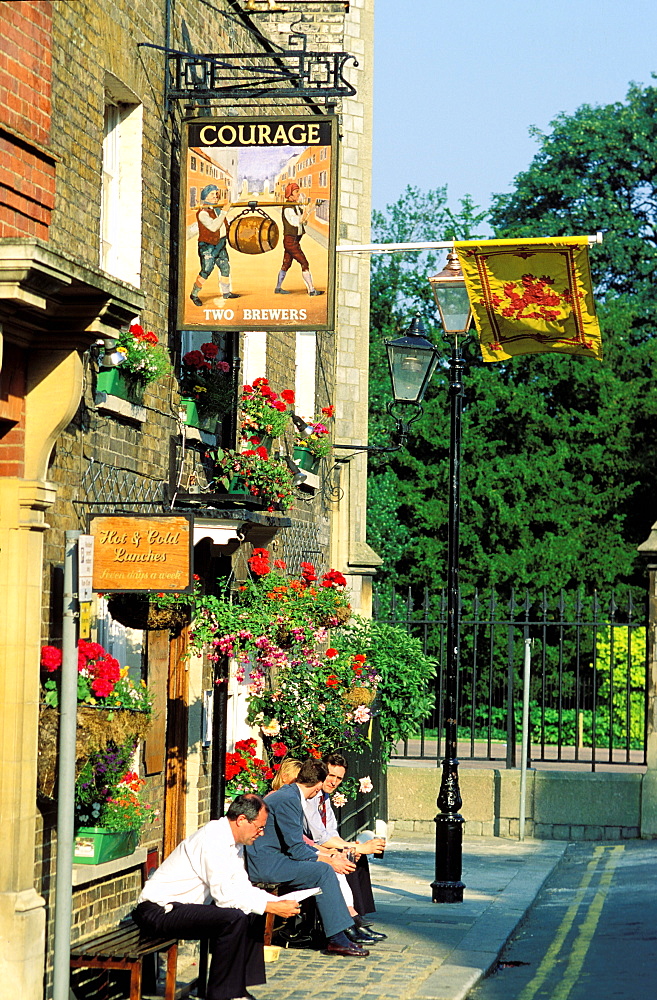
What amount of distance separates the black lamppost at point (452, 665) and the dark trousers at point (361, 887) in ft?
6.27

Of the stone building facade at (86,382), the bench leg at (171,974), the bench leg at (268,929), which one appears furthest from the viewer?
the bench leg at (268,929)

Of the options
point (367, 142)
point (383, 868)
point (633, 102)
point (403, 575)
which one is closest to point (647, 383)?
point (403, 575)

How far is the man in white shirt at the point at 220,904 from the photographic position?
28.2 feet

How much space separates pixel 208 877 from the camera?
8.63m

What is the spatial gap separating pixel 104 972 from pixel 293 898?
4.91 feet

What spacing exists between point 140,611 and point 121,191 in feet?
9.93

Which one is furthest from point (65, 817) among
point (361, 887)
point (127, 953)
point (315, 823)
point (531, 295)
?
point (531, 295)

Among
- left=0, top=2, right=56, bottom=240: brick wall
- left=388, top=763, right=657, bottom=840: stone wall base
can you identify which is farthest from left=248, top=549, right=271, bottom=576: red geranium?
left=388, top=763, right=657, bottom=840: stone wall base

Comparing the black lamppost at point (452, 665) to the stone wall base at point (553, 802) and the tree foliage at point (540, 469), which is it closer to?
the stone wall base at point (553, 802)

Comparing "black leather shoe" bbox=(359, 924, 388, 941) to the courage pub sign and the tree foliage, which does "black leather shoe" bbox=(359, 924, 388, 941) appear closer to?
the courage pub sign

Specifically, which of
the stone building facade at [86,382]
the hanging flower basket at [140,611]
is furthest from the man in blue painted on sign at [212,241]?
the hanging flower basket at [140,611]

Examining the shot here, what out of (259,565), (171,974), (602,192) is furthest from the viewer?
(602,192)

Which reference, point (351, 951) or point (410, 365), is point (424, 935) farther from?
point (410, 365)

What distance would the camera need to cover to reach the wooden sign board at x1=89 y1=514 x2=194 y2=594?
Result: 855 cm
